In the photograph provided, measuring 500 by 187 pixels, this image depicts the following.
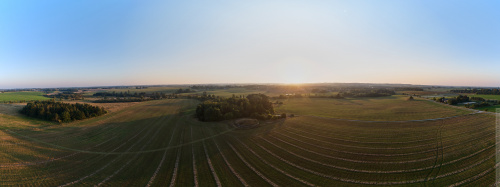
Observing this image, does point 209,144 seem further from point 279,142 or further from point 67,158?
point 67,158

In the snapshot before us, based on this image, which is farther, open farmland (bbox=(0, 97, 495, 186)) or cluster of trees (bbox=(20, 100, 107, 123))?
cluster of trees (bbox=(20, 100, 107, 123))

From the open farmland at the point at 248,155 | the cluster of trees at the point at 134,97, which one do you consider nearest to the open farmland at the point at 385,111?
the open farmland at the point at 248,155

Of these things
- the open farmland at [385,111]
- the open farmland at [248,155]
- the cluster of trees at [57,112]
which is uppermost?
the cluster of trees at [57,112]

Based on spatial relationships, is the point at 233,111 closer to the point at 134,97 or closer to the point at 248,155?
the point at 248,155

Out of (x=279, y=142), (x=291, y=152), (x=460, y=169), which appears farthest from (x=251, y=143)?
(x=460, y=169)

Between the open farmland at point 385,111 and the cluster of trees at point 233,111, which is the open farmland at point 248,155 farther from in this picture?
the open farmland at point 385,111

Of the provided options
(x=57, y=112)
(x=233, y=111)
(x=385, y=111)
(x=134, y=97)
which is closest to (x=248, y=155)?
(x=233, y=111)

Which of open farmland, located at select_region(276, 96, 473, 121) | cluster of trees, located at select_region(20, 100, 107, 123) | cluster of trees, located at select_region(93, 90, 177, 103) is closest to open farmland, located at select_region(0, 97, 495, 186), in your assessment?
cluster of trees, located at select_region(20, 100, 107, 123)

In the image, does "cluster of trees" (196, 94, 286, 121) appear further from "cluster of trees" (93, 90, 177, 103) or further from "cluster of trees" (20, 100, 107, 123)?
"cluster of trees" (93, 90, 177, 103)
